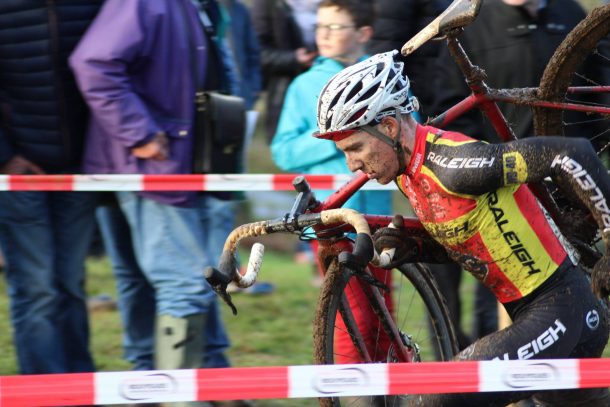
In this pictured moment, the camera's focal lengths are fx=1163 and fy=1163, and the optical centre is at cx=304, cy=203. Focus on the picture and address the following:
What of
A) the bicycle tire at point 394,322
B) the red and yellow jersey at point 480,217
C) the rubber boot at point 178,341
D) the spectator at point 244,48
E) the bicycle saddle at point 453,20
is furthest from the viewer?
the spectator at point 244,48

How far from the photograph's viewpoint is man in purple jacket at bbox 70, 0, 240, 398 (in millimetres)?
5430

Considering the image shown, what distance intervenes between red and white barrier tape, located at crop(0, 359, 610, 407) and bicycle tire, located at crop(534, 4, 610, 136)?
131 cm

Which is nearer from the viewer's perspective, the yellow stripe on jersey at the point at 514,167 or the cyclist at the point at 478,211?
the yellow stripe on jersey at the point at 514,167

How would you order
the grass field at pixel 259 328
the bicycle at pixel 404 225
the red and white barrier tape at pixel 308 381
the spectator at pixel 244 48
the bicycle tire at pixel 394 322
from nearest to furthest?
the red and white barrier tape at pixel 308 381 < the bicycle at pixel 404 225 < the bicycle tire at pixel 394 322 < the grass field at pixel 259 328 < the spectator at pixel 244 48

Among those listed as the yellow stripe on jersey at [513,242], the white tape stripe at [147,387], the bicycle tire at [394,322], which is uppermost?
the yellow stripe on jersey at [513,242]

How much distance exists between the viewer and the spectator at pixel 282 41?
7.93 m

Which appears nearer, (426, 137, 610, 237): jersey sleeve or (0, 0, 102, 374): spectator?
(426, 137, 610, 237): jersey sleeve

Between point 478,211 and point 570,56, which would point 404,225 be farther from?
point 570,56

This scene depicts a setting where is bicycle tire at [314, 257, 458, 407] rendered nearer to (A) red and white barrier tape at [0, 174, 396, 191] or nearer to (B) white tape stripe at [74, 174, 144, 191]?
(A) red and white barrier tape at [0, 174, 396, 191]

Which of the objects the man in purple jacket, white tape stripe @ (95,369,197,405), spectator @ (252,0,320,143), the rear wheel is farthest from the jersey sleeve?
spectator @ (252,0,320,143)

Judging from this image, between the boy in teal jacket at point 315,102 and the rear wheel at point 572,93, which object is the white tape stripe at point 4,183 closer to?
the boy in teal jacket at point 315,102

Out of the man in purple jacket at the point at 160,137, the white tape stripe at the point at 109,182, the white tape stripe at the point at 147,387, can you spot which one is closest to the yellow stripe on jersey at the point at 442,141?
the white tape stripe at the point at 147,387

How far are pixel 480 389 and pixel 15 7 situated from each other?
2.90m

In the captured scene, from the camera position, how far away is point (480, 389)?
4008 mm
